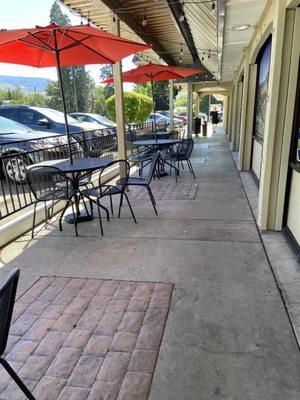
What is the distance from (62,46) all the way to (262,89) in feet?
12.6

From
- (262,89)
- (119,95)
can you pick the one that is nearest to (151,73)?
(119,95)

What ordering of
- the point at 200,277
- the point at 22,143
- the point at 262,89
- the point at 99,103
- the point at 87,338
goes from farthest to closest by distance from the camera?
the point at 99,103 → the point at 22,143 → the point at 262,89 → the point at 200,277 → the point at 87,338

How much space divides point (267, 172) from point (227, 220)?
890mm

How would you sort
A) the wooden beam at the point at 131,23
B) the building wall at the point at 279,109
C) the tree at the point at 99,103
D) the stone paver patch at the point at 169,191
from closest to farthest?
the building wall at the point at 279,109, the wooden beam at the point at 131,23, the stone paver patch at the point at 169,191, the tree at the point at 99,103

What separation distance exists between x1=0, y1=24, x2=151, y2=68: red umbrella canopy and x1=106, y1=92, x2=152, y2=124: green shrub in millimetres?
10387

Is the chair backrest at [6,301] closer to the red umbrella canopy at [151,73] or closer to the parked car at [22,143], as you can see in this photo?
the parked car at [22,143]

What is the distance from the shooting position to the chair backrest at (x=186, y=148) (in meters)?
6.76

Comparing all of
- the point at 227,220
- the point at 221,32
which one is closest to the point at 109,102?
the point at 221,32

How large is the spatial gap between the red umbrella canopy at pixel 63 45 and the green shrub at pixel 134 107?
1039cm

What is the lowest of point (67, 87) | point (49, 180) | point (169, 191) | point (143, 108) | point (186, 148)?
point (169, 191)

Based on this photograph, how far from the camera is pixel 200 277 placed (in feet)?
9.45

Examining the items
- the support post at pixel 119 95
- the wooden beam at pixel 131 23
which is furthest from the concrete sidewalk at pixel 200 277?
the wooden beam at pixel 131 23

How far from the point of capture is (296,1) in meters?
2.95

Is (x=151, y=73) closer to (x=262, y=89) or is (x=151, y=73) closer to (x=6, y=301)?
(x=262, y=89)
